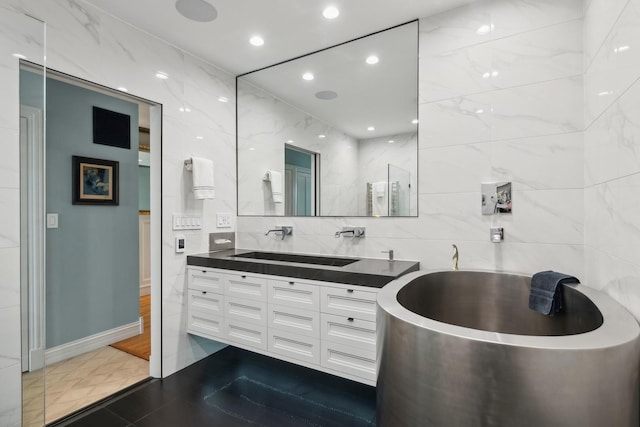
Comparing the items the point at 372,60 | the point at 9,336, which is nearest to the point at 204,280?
the point at 9,336

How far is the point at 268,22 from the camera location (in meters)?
2.17

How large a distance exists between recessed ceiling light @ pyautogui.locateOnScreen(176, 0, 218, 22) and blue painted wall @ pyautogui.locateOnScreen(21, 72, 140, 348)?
1352 millimetres

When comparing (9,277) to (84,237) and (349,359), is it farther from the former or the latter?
(349,359)

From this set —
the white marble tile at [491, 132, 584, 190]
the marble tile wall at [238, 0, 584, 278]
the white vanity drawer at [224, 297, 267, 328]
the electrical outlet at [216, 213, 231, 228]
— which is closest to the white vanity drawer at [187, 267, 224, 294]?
the white vanity drawer at [224, 297, 267, 328]

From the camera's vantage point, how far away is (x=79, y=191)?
2.71 meters

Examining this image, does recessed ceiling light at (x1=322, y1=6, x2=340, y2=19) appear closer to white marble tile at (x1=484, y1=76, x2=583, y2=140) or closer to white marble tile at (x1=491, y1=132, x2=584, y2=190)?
white marble tile at (x1=484, y1=76, x2=583, y2=140)

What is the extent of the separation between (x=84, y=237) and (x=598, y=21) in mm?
3721

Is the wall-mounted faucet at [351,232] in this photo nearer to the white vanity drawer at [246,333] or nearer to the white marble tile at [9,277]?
the white vanity drawer at [246,333]

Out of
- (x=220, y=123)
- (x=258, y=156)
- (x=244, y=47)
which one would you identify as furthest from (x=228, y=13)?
(x=258, y=156)

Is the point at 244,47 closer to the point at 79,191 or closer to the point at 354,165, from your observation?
the point at 354,165

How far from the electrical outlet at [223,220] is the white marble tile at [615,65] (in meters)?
2.60

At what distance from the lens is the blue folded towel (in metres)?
1.42

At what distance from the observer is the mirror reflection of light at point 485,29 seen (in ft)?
6.33

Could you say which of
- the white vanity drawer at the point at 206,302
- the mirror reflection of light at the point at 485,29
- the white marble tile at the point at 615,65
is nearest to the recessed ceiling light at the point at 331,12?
the mirror reflection of light at the point at 485,29
